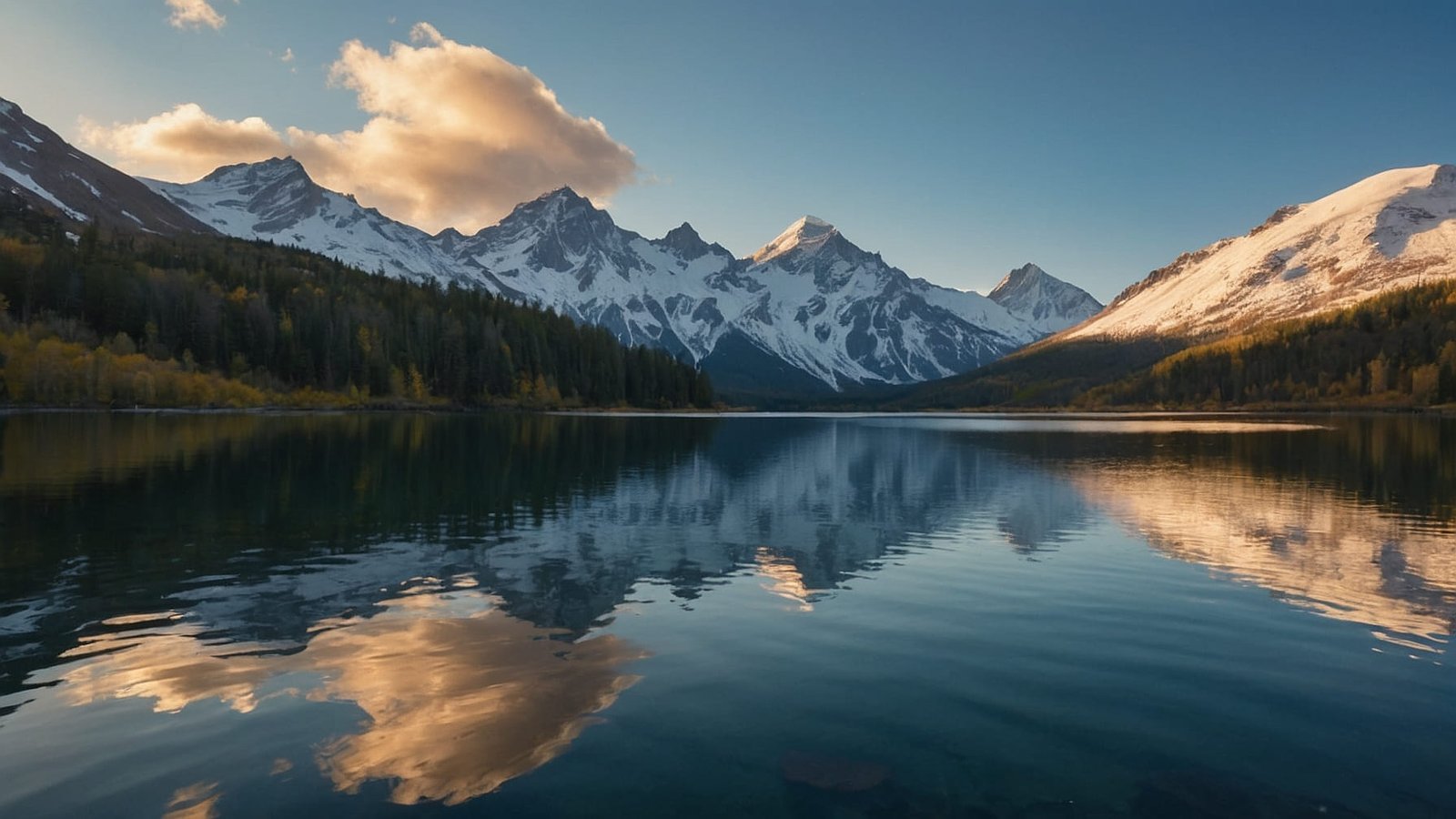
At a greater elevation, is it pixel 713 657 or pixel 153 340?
pixel 153 340

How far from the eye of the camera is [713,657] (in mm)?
18891

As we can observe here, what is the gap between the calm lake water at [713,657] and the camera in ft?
40.4

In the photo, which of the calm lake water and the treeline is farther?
the treeline

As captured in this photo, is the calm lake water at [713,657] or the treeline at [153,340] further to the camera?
the treeline at [153,340]

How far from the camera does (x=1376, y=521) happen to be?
39281 mm

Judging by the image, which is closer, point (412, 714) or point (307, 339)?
point (412, 714)

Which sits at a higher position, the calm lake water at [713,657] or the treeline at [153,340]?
the treeline at [153,340]

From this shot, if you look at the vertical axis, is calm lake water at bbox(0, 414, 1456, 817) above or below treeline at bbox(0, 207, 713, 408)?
below

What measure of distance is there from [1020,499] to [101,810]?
47.5m

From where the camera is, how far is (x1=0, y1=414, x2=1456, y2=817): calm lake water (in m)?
12.3

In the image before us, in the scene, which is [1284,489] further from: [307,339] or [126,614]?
[307,339]

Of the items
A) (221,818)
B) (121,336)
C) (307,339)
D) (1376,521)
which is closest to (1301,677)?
(221,818)

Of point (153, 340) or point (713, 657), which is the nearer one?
point (713, 657)

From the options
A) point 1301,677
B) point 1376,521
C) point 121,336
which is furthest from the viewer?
point 121,336
